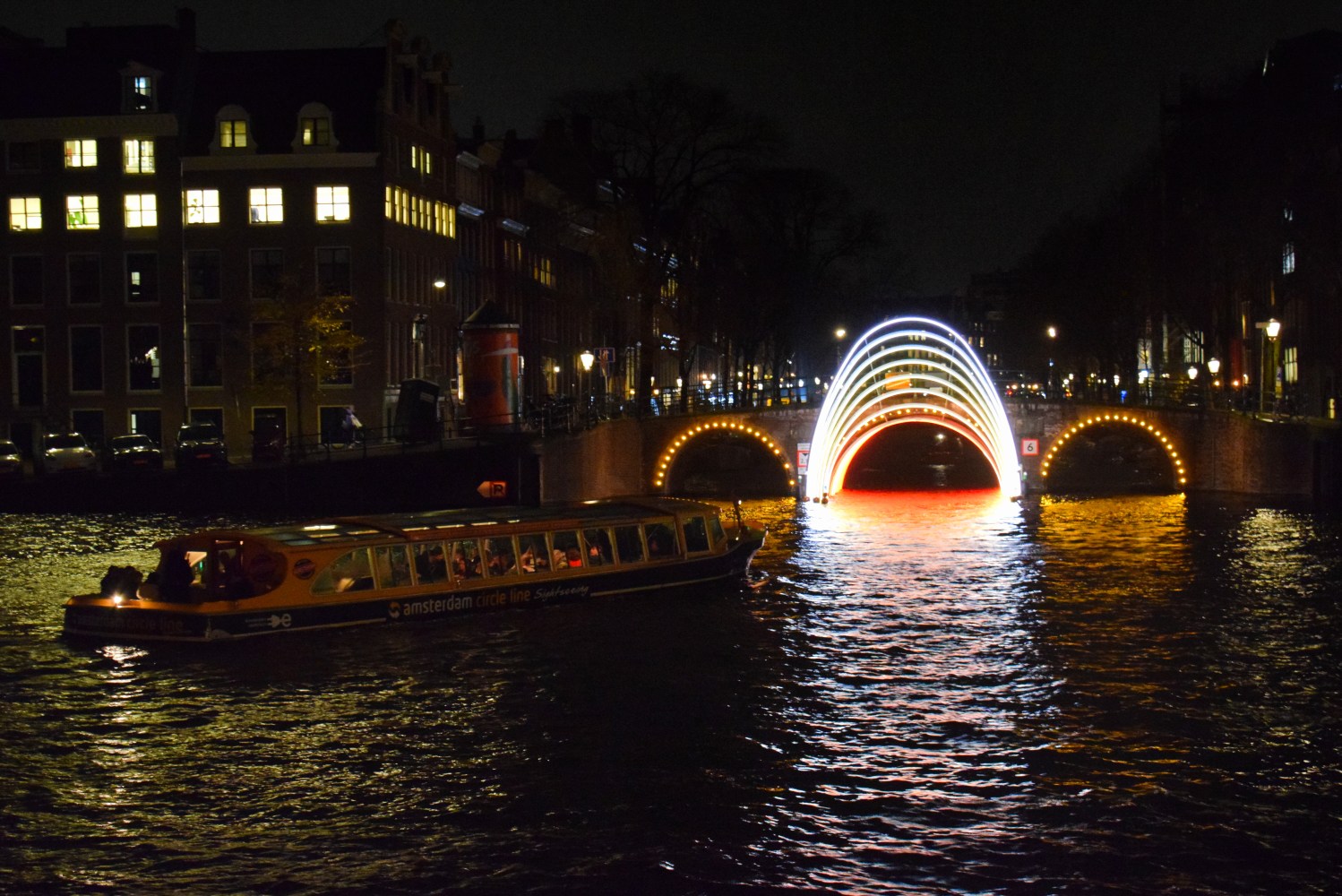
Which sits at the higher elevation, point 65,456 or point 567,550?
point 65,456

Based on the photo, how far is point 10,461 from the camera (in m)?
64.0

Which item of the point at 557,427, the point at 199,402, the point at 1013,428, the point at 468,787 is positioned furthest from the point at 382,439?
the point at 468,787

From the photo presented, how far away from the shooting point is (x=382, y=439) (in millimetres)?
67500

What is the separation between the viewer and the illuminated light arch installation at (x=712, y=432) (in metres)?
81.8

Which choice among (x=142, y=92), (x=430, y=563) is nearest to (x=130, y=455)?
(x=142, y=92)

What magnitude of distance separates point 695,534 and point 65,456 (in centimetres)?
2850

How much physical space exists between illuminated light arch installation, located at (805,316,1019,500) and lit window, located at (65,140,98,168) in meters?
32.6

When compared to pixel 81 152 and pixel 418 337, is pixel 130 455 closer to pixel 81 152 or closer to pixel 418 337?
pixel 418 337

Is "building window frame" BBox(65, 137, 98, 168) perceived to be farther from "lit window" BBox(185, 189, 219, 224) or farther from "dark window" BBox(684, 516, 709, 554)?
"dark window" BBox(684, 516, 709, 554)

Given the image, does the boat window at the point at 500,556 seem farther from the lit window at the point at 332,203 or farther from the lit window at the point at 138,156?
the lit window at the point at 138,156

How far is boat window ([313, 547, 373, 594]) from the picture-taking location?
123 feet

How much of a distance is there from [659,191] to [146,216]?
856 inches

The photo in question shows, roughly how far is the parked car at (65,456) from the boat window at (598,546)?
26648 millimetres

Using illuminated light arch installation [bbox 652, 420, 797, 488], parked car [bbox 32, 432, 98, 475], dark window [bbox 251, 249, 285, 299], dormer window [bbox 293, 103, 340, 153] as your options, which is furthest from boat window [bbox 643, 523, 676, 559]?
dormer window [bbox 293, 103, 340, 153]
